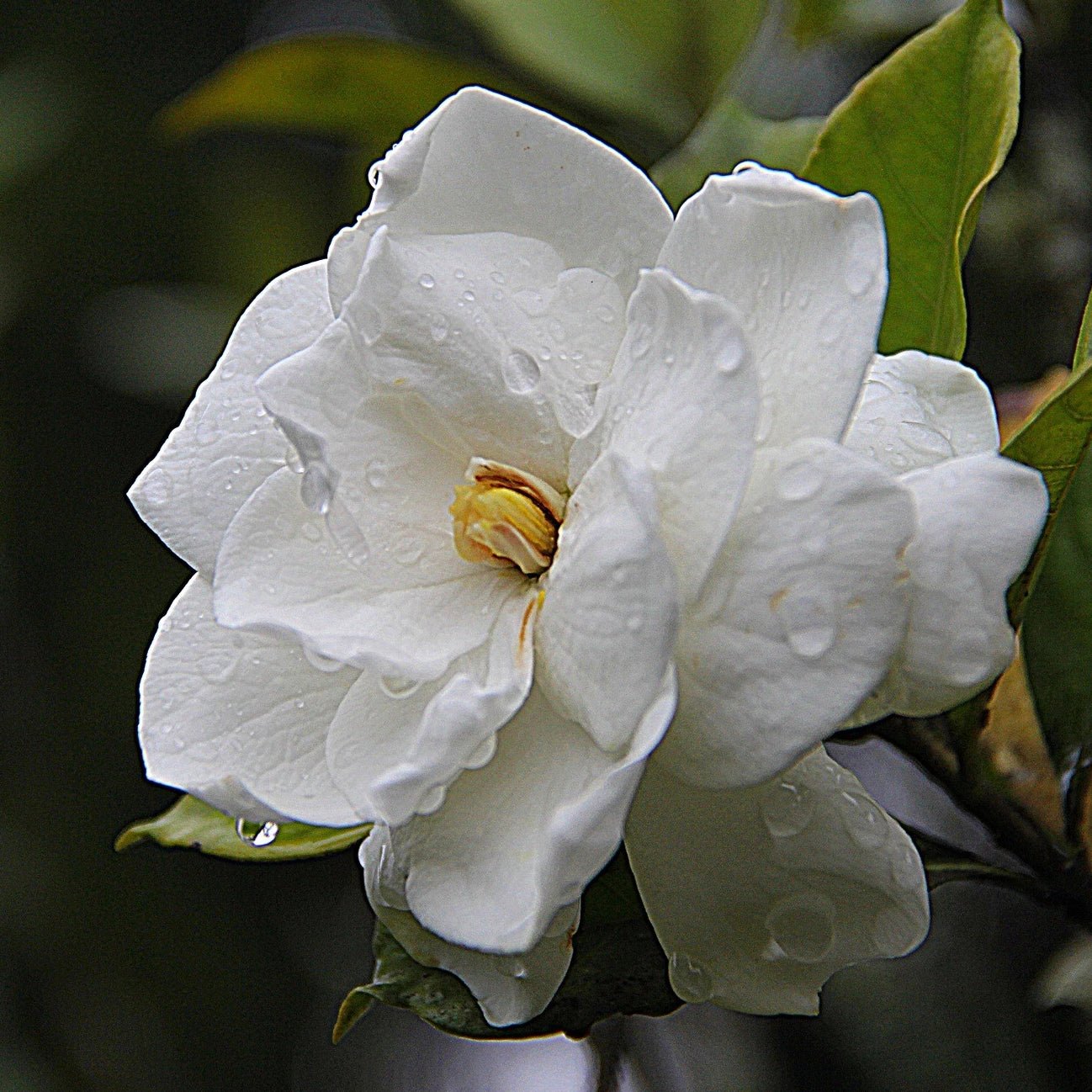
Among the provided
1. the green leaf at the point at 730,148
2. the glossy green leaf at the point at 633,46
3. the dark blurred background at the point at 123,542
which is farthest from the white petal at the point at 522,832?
the dark blurred background at the point at 123,542

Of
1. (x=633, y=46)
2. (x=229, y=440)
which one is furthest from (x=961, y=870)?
(x=633, y=46)

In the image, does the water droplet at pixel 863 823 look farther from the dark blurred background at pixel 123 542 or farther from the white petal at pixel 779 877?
the dark blurred background at pixel 123 542

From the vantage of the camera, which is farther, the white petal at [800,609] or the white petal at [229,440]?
the white petal at [229,440]

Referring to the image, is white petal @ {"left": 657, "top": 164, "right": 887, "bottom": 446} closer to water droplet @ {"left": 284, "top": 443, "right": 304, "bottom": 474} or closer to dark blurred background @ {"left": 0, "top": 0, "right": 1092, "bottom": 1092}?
water droplet @ {"left": 284, "top": 443, "right": 304, "bottom": 474}

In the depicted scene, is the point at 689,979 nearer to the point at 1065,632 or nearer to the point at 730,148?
the point at 1065,632

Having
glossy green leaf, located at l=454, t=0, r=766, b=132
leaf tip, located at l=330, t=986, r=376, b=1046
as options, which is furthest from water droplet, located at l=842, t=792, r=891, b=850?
glossy green leaf, located at l=454, t=0, r=766, b=132

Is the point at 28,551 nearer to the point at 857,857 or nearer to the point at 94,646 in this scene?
the point at 94,646
